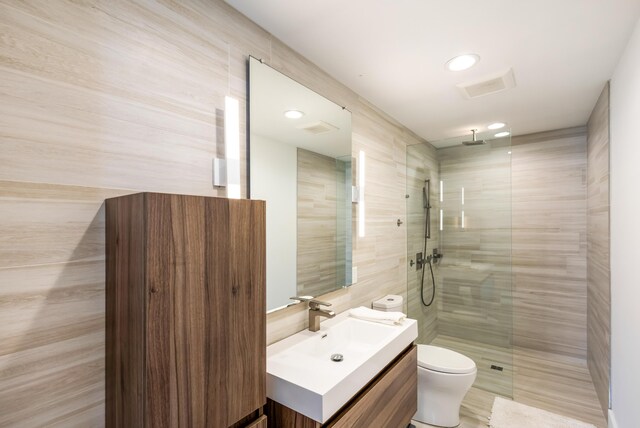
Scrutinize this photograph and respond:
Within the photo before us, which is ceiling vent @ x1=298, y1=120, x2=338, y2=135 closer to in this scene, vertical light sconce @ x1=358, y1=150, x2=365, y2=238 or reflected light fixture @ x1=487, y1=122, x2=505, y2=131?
vertical light sconce @ x1=358, y1=150, x2=365, y2=238

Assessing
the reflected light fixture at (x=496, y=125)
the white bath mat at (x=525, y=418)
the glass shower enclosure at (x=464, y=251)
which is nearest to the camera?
the white bath mat at (x=525, y=418)

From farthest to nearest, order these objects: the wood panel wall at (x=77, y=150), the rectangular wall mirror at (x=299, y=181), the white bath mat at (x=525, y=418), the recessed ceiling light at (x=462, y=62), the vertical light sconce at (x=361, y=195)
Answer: the vertical light sconce at (x=361, y=195)
the white bath mat at (x=525, y=418)
the recessed ceiling light at (x=462, y=62)
the rectangular wall mirror at (x=299, y=181)
the wood panel wall at (x=77, y=150)

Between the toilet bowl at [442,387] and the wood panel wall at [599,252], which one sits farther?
the wood panel wall at [599,252]

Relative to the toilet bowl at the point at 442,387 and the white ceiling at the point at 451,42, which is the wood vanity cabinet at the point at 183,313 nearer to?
the white ceiling at the point at 451,42

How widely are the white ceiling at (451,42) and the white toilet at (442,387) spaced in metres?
2.02

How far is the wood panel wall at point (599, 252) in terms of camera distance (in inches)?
89.1

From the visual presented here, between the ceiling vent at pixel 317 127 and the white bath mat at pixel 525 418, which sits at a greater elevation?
the ceiling vent at pixel 317 127

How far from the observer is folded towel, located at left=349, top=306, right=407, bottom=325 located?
1.92 m

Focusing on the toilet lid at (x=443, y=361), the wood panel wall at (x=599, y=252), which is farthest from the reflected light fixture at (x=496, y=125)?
the toilet lid at (x=443, y=361)

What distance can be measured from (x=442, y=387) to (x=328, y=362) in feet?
3.90

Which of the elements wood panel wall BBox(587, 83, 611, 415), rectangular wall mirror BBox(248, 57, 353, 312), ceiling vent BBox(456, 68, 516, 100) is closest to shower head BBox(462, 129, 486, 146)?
ceiling vent BBox(456, 68, 516, 100)

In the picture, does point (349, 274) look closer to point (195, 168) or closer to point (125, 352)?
point (195, 168)

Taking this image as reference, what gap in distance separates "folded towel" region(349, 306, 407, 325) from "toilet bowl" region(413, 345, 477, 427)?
559 mm

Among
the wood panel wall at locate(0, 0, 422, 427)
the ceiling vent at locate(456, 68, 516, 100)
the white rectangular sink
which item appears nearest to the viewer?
the wood panel wall at locate(0, 0, 422, 427)
